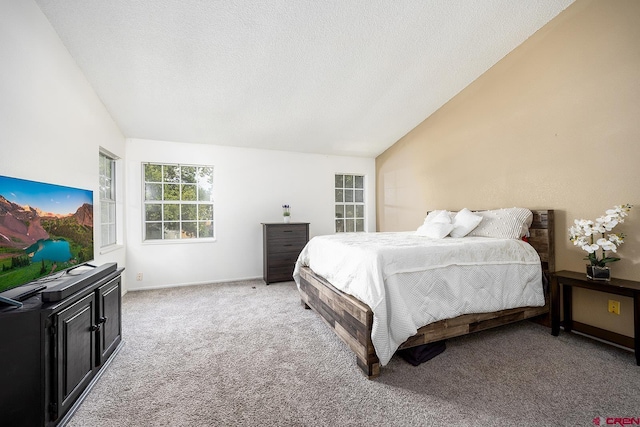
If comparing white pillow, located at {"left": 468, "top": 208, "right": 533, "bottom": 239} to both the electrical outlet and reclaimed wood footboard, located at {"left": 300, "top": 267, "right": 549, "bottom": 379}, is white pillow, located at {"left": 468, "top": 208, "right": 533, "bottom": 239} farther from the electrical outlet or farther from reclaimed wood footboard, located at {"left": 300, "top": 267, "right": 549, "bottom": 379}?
the electrical outlet

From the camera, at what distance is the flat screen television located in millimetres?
1479

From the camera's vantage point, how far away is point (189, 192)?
4422 mm

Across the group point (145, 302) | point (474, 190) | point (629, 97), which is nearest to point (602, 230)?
point (629, 97)

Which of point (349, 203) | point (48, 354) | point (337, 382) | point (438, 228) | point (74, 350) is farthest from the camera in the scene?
point (349, 203)

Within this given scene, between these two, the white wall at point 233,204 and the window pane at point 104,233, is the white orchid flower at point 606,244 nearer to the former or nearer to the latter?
the white wall at point 233,204

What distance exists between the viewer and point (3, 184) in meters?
1.47

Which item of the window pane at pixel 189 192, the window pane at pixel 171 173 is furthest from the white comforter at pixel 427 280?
the window pane at pixel 171 173

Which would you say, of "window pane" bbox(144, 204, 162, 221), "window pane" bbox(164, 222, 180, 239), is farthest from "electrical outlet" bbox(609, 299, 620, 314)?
"window pane" bbox(144, 204, 162, 221)

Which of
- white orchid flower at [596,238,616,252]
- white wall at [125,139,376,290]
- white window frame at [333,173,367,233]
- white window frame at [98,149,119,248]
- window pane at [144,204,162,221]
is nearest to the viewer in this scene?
white orchid flower at [596,238,616,252]

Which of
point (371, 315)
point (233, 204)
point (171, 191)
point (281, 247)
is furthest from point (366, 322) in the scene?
point (171, 191)

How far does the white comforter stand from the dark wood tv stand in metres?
1.77

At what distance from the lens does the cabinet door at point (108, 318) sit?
6.33ft

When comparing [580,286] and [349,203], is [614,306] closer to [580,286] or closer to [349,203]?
[580,286]

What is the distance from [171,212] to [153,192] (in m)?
0.40
